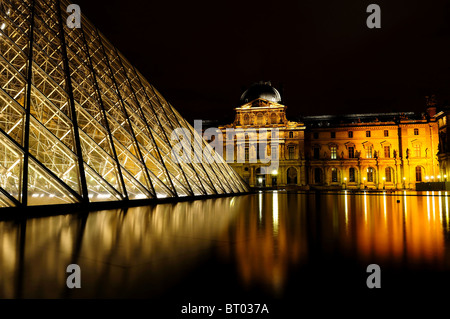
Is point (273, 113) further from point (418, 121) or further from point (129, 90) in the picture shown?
point (129, 90)

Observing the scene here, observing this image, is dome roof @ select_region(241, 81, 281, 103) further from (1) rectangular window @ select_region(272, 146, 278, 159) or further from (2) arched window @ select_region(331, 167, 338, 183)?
(2) arched window @ select_region(331, 167, 338, 183)

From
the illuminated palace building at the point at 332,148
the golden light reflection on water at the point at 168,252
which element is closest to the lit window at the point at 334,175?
the illuminated palace building at the point at 332,148

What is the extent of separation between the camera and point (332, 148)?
2055 inches

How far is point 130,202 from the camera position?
1015 centimetres

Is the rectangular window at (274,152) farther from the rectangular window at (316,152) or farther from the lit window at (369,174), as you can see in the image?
the lit window at (369,174)

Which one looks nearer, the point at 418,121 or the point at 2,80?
the point at 2,80

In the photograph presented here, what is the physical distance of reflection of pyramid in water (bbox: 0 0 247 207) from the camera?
27.9 feet

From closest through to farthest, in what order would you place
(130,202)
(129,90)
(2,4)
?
1. (130,202)
2. (2,4)
3. (129,90)

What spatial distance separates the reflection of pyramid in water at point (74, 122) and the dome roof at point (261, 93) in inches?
1226

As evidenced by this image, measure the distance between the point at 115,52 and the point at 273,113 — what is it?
32.9 metres

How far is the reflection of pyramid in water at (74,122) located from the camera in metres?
8.52

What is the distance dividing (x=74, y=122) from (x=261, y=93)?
147ft

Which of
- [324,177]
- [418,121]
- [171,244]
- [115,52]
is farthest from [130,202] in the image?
[418,121]
